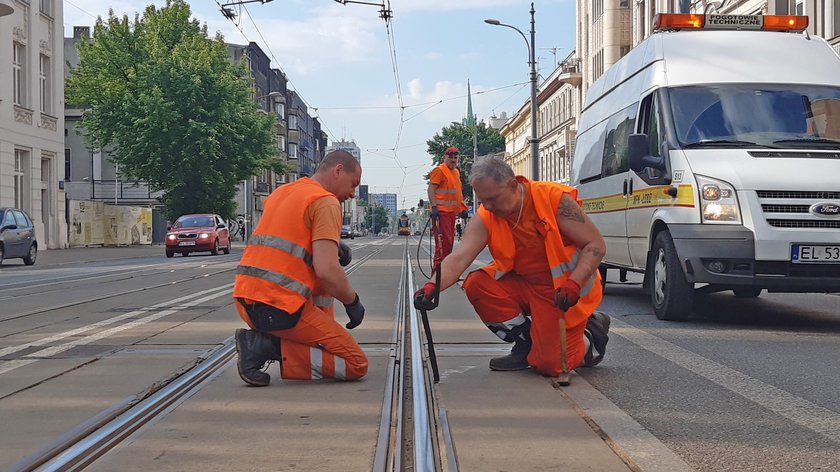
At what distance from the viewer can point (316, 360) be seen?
18.3 feet

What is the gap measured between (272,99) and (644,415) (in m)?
94.3

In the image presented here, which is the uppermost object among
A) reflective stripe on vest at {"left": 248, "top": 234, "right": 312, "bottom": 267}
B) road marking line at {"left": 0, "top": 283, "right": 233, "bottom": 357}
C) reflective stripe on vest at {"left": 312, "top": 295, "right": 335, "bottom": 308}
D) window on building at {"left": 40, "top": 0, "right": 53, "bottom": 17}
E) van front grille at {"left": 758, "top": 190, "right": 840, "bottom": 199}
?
window on building at {"left": 40, "top": 0, "right": 53, "bottom": 17}

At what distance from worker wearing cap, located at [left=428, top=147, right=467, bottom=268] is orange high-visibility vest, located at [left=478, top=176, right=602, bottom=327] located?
270 inches

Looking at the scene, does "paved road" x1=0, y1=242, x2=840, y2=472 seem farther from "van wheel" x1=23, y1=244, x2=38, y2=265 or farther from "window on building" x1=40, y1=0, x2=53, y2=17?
"window on building" x1=40, y1=0, x2=53, y2=17

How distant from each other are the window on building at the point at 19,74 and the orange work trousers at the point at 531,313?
3531 cm

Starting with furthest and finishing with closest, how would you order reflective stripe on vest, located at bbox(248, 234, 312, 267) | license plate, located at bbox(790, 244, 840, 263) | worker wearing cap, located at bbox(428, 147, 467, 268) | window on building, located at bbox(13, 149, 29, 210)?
window on building, located at bbox(13, 149, 29, 210)
worker wearing cap, located at bbox(428, 147, 467, 268)
license plate, located at bbox(790, 244, 840, 263)
reflective stripe on vest, located at bbox(248, 234, 312, 267)

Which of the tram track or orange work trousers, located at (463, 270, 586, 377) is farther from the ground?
orange work trousers, located at (463, 270, 586, 377)

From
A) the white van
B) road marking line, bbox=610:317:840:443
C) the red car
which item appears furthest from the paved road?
the red car

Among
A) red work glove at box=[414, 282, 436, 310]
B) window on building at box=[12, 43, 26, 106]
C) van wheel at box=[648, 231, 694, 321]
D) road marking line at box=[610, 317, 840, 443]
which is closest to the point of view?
road marking line at box=[610, 317, 840, 443]

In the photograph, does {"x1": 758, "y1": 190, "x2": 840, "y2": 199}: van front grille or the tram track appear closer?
the tram track

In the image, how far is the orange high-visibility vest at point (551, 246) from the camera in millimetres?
5742

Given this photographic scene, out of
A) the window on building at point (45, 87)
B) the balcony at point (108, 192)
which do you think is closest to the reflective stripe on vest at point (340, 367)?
the window on building at point (45, 87)

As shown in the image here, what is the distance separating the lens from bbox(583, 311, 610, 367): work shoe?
238 inches

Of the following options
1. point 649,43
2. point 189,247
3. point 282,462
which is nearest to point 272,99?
point 189,247
